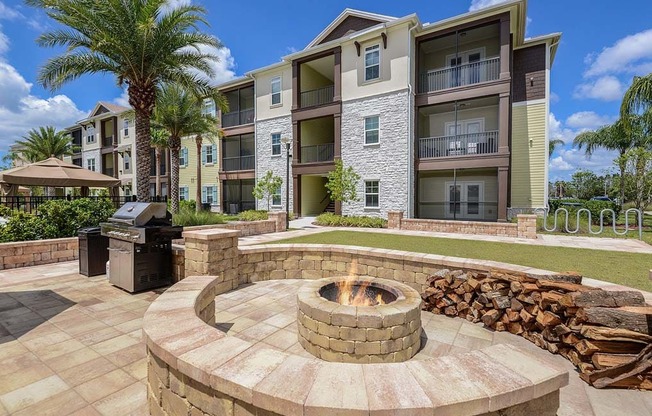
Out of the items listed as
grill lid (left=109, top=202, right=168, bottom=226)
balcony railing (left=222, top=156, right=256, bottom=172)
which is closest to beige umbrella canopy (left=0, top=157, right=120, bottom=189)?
grill lid (left=109, top=202, right=168, bottom=226)

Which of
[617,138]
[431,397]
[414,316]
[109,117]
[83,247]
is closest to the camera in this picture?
[431,397]

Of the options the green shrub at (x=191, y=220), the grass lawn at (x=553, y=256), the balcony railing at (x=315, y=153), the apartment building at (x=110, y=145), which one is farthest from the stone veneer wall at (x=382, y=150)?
the apartment building at (x=110, y=145)

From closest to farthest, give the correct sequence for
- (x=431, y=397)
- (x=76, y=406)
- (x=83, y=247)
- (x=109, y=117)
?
(x=431, y=397), (x=76, y=406), (x=83, y=247), (x=109, y=117)

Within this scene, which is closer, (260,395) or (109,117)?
(260,395)

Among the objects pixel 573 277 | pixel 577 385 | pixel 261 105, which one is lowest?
pixel 577 385

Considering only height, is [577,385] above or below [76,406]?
below

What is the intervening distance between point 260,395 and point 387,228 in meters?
14.2

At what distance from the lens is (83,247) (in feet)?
21.4

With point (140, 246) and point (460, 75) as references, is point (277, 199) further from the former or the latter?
point (140, 246)

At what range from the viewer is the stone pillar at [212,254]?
5.45 meters

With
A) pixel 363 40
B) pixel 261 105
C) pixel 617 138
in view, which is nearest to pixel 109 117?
pixel 261 105

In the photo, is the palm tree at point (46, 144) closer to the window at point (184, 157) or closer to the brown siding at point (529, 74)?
the window at point (184, 157)

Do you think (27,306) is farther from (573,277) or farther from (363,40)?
(363,40)

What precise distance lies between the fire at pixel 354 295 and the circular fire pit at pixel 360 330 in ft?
0.92
